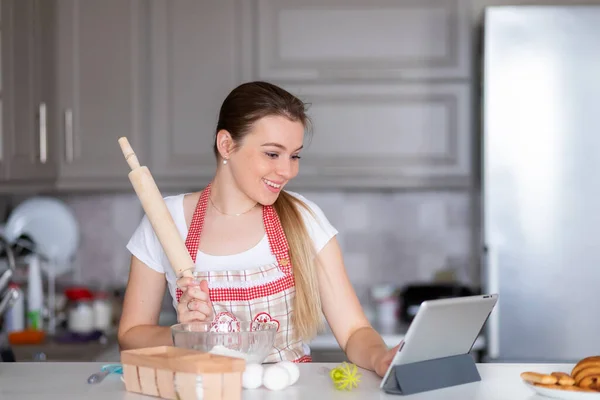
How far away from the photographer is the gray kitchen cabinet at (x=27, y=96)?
9.93 ft

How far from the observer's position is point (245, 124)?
1.73 meters

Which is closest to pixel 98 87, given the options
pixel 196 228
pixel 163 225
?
pixel 196 228

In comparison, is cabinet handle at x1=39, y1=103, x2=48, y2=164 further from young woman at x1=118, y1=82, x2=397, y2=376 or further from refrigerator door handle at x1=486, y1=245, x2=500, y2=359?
refrigerator door handle at x1=486, y1=245, x2=500, y2=359

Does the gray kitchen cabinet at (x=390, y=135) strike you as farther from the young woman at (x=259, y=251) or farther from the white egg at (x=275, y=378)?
the white egg at (x=275, y=378)

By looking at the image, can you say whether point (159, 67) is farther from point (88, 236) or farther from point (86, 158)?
point (88, 236)

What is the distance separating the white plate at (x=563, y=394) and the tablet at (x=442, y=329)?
0.45 feet

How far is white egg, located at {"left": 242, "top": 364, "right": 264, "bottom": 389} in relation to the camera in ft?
4.27

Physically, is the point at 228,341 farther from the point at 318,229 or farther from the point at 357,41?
the point at 357,41

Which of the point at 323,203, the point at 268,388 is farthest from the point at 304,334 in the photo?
the point at 323,203

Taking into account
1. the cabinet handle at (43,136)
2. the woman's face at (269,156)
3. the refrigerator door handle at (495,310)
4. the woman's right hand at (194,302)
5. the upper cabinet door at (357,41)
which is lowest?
the refrigerator door handle at (495,310)

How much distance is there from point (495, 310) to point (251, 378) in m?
1.73

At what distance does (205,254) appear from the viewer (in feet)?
5.83

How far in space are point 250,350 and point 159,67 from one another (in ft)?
6.75

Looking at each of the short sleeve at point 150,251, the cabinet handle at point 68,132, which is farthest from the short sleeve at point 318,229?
the cabinet handle at point 68,132
